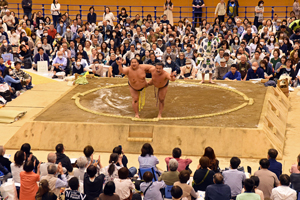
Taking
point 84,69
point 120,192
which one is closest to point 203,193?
point 120,192

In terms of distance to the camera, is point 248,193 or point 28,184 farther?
point 28,184

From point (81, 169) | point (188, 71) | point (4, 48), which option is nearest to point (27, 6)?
point (4, 48)

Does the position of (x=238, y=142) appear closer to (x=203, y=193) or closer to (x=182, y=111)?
(x=182, y=111)

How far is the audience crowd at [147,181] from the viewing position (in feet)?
12.6

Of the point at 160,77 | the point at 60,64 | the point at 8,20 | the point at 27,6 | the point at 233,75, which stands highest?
the point at 27,6

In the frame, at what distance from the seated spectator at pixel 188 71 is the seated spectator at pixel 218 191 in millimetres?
5664

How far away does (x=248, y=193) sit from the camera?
376 cm

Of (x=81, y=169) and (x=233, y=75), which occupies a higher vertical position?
(x=233, y=75)

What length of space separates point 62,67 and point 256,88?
460cm

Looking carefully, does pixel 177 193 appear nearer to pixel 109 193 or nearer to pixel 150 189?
pixel 150 189

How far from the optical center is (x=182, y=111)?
265 inches

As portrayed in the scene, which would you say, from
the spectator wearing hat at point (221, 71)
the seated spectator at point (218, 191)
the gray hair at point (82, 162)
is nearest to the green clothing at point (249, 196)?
the seated spectator at point (218, 191)

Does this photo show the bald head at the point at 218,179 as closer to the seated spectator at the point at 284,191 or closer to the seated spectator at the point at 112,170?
the seated spectator at the point at 284,191

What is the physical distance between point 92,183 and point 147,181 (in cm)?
50
